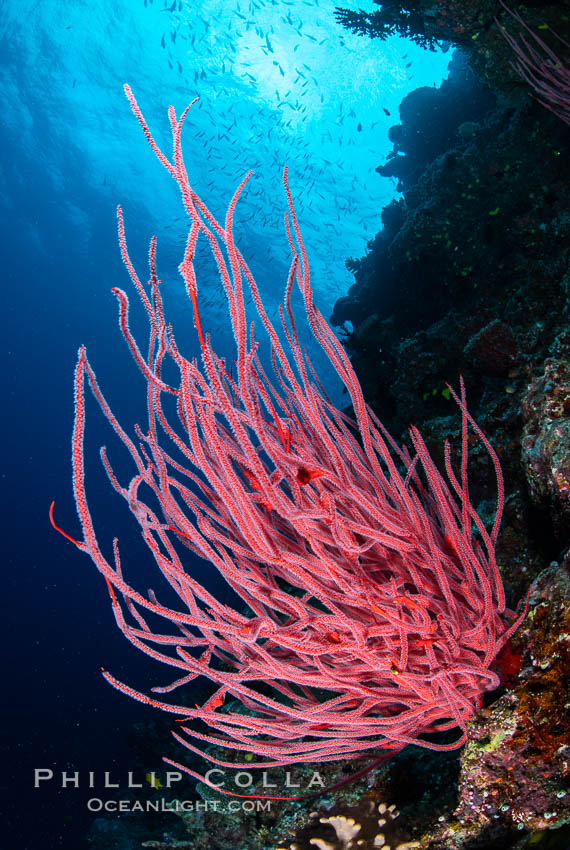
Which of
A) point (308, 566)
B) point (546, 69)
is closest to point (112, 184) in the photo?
point (546, 69)

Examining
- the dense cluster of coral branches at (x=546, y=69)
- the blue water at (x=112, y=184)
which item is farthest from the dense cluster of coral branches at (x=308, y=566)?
the blue water at (x=112, y=184)

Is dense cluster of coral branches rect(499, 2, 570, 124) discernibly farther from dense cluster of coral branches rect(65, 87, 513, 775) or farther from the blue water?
the blue water

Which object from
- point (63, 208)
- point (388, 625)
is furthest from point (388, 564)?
point (63, 208)

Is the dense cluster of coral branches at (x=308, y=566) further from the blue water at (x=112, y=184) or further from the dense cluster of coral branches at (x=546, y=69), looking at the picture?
the blue water at (x=112, y=184)

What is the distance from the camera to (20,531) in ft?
132

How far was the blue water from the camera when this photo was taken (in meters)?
20.5

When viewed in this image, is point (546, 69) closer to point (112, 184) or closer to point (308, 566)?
point (308, 566)

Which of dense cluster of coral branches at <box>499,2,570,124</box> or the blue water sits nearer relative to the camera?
dense cluster of coral branches at <box>499,2,570,124</box>

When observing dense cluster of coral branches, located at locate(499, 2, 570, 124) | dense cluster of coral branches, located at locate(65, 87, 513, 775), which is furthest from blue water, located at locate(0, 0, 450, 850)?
dense cluster of coral branches, located at locate(499, 2, 570, 124)

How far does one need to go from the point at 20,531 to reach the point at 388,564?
4720cm

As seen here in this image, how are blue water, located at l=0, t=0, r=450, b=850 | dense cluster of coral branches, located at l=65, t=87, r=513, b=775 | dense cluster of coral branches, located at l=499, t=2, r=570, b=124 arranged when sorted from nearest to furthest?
dense cluster of coral branches, located at l=65, t=87, r=513, b=775, dense cluster of coral branches, located at l=499, t=2, r=570, b=124, blue water, located at l=0, t=0, r=450, b=850

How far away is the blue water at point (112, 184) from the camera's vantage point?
20.5 meters

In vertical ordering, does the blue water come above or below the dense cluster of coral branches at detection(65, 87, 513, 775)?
above

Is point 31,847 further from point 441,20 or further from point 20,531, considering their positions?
point 20,531
